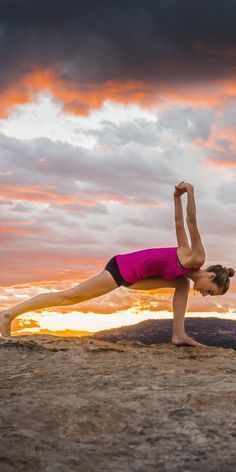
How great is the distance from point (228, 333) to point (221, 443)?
5008mm

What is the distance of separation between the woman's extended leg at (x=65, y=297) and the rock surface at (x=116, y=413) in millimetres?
1007

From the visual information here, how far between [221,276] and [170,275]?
0.54 meters

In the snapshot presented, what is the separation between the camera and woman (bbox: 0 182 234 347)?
5816mm

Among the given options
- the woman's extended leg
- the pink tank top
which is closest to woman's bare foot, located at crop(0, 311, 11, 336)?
the woman's extended leg

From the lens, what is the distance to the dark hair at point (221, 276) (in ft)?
19.3

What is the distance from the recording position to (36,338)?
593 centimetres

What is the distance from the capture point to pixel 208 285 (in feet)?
19.3

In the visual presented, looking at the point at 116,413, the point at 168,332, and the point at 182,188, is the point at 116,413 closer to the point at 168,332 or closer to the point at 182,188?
the point at 182,188

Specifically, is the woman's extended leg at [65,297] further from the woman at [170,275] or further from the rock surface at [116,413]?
the rock surface at [116,413]

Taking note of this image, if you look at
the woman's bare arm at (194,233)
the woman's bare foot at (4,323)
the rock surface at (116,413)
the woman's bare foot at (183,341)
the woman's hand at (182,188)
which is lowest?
the rock surface at (116,413)

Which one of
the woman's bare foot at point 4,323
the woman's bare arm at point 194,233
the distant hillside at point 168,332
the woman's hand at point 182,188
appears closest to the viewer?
the woman's bare arm at point 194,233

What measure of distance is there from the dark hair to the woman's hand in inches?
34.0

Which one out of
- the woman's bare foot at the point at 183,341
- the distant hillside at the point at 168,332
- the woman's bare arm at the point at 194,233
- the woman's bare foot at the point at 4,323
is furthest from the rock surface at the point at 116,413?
the distant hillside at the point at 168,332

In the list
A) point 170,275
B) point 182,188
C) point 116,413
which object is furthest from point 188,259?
point 116,413
